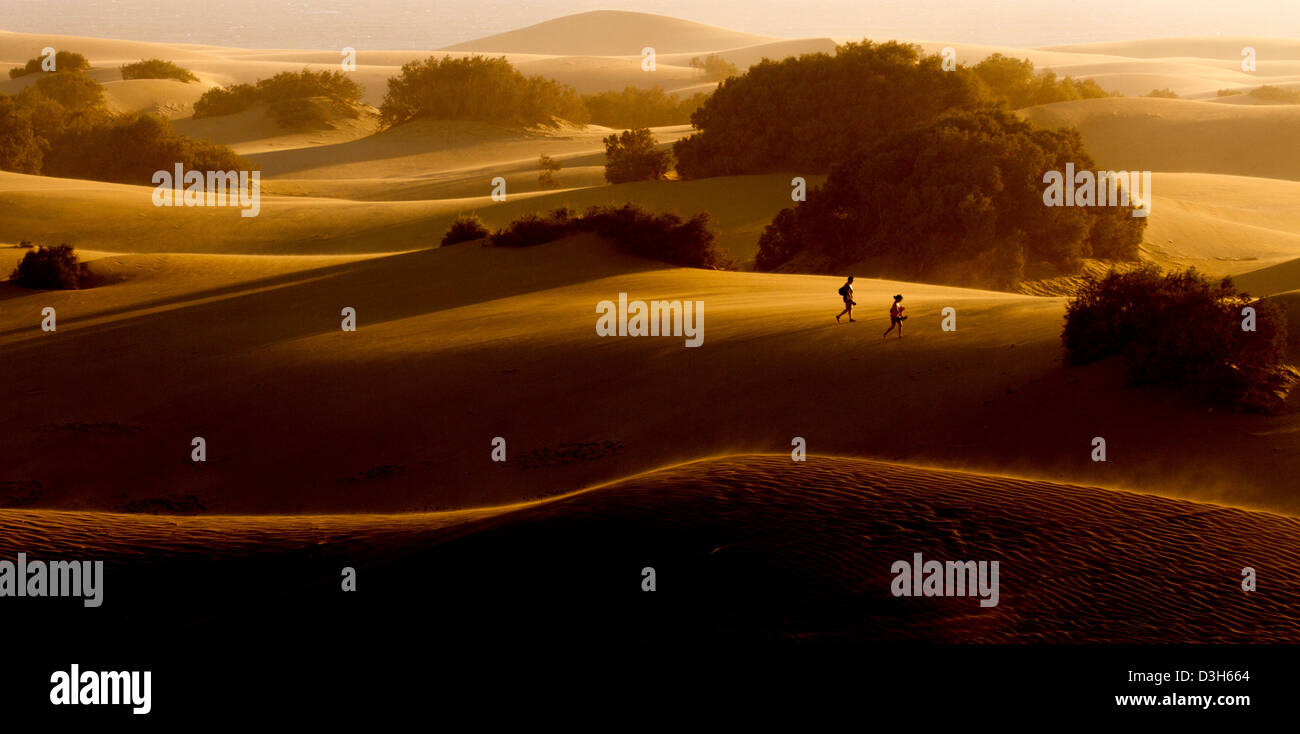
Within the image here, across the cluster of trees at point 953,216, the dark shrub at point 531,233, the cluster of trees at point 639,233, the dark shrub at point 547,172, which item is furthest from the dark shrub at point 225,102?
the dark shrub at point 531,233

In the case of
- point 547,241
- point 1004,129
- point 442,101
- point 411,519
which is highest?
point 442,101

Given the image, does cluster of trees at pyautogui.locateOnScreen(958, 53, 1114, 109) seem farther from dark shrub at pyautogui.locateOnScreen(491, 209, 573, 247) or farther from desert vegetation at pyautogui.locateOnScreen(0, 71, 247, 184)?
dark shrub at pyautogui.locateOnScreen(491, 209, 573, 247)

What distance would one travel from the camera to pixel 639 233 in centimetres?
2583

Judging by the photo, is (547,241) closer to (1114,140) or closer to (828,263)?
(828,263)

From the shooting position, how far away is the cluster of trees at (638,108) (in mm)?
87625

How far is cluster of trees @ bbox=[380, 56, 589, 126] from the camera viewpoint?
76.3m

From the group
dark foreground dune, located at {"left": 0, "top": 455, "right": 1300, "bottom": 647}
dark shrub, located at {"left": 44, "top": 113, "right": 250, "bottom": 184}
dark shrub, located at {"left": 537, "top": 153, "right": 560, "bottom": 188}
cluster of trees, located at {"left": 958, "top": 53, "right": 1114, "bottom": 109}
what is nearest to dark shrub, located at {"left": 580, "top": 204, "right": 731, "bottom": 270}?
dark foreground dune, located at {"left": 0, "top": 455, "right": 1300, "bottom": 647}

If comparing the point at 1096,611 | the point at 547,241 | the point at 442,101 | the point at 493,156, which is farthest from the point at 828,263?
the point at 442,101

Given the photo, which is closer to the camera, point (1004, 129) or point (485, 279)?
point (485, 279)

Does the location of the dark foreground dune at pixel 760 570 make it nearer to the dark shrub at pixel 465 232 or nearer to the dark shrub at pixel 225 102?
the dark shrub at pixel 465 232
